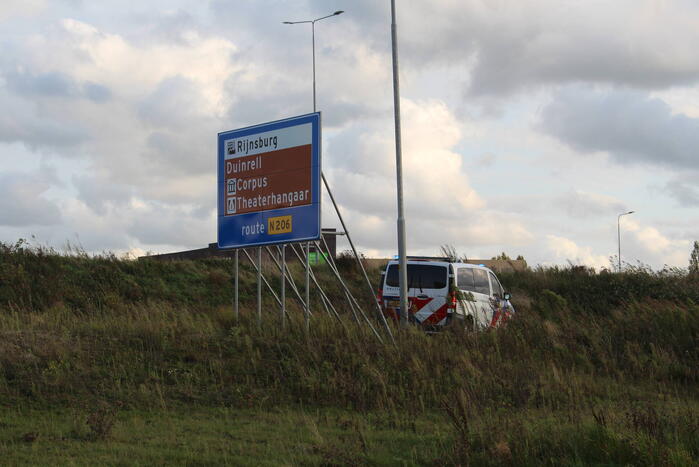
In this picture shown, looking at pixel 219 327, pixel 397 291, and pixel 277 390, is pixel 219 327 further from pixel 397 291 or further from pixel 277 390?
pixel 397 291

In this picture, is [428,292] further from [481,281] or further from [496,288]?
[496,288]

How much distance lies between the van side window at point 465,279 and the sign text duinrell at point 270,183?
5.61m

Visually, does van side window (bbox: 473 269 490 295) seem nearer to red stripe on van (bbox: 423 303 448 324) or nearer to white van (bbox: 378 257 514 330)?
white van (bbox: 378 257 514 330)

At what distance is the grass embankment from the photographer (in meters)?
8.62

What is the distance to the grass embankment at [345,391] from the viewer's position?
862 cm

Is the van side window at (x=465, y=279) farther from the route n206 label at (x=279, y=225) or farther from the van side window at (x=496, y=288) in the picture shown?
the route n206 label at (x=279, y=225)

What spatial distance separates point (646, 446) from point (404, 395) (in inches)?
209

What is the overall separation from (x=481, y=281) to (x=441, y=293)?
5.95 feet

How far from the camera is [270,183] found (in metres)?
16.1

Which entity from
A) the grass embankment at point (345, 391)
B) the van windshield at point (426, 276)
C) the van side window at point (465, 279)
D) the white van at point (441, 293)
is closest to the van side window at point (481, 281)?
the white van at point (441, 293)

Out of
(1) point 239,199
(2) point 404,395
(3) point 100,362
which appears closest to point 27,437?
(3) point 100,362

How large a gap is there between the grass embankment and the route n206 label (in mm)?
1728

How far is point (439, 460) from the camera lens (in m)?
8.14

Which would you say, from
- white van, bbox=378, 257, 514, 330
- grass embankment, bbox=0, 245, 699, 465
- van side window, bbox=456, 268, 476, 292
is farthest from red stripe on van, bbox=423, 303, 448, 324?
grass embankment, bbox=0, 245, 699, 465
